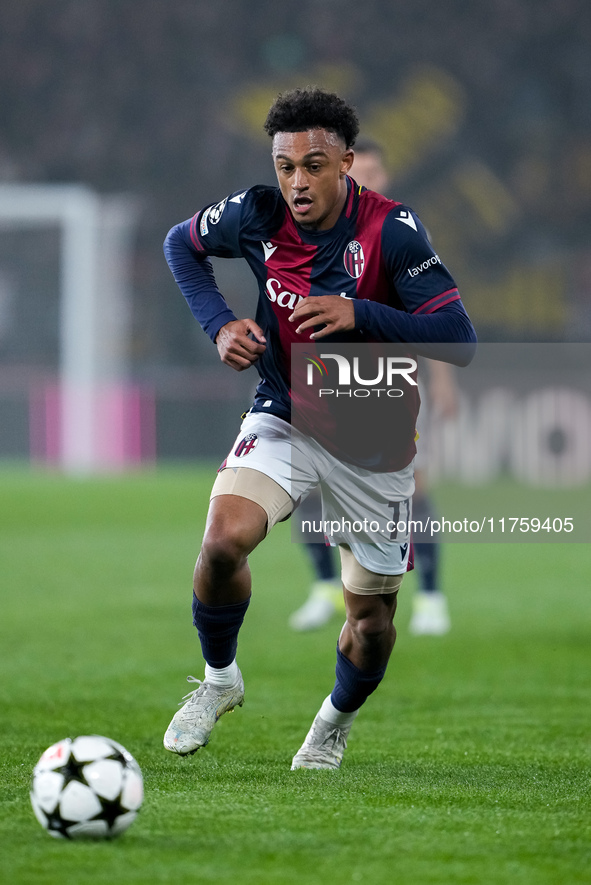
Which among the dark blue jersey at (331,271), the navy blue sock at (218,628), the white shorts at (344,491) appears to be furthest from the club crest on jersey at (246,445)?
the navy blue sock at (218,628)

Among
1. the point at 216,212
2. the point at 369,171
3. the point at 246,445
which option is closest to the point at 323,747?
the point at 246,445

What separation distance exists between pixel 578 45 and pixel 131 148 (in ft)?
33.8

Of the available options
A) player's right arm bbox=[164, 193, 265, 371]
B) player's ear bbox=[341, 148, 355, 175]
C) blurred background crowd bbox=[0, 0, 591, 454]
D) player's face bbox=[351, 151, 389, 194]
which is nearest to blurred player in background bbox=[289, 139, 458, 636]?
player's face bbox=[351, 151, 389, 194]

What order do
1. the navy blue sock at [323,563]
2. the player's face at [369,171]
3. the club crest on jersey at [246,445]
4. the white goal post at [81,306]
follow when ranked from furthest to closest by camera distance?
the white goal post at [81,306], the navy blue sock at [323,563], the player's face at [369,171], the club crest on jersey at [246,445]

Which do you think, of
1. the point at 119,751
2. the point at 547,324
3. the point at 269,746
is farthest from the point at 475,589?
the point at 547,324

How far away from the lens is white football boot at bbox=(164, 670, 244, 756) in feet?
13.4

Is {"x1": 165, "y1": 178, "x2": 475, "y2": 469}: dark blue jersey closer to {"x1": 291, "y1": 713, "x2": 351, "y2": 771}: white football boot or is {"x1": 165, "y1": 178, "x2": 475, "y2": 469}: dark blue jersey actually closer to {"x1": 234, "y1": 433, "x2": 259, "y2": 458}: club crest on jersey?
{"x1": 234, "y1": 433, "x2": 259, "y2": 458}: club crest on jersey

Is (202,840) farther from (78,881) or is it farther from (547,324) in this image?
(547,324)

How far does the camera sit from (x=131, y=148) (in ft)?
97.6

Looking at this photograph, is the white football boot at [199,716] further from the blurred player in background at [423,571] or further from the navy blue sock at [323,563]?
the navy blue sock at [323,563]

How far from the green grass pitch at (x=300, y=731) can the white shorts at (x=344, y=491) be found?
2.20 ft

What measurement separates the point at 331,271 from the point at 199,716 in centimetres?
138

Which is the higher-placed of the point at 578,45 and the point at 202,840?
the point at 578,45

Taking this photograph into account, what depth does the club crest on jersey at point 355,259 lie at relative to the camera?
418 centimetres
